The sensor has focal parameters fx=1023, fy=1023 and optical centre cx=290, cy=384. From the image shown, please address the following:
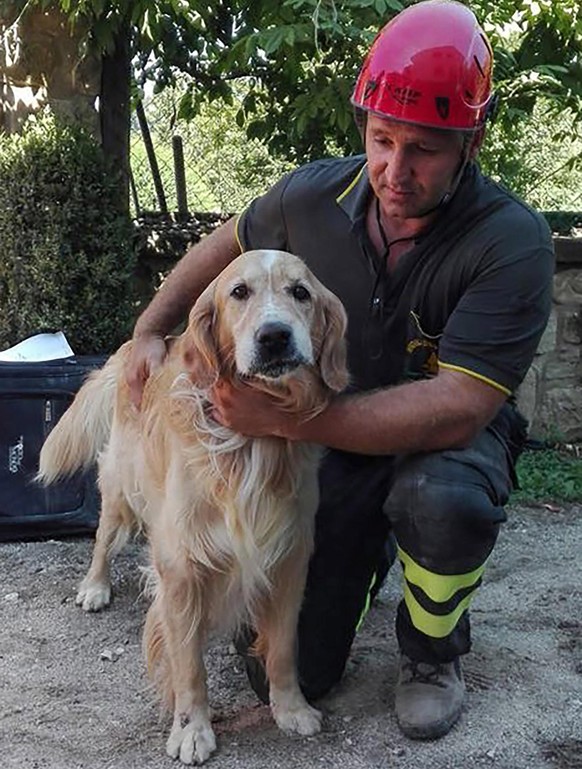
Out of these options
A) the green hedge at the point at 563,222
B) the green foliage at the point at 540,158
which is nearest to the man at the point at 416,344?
the green foliage at the point at 540,158

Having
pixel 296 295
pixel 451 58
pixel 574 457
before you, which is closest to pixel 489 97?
pixel 451 58

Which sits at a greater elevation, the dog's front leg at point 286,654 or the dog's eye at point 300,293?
the dog's eye at point 300,293

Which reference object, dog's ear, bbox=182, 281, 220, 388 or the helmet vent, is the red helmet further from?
dog's ear, bbox=182, 281, 220, 388

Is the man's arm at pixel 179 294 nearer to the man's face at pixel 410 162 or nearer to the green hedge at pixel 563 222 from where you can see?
the man's face at pixel 410 162

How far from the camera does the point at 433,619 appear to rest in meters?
2.63

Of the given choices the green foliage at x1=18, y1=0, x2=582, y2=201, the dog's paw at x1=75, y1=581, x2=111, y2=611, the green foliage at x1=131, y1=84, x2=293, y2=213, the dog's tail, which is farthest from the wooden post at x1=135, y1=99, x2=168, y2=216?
the dog's paw at x1=75, y1=581, x2=111, y2=611

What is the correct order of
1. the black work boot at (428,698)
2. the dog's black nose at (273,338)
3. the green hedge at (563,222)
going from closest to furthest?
the dog's black nose at (273,338) < the black work boot at (428,698) < the green hedge at (563,222)

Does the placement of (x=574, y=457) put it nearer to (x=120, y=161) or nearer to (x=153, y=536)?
(x=120, y=161)

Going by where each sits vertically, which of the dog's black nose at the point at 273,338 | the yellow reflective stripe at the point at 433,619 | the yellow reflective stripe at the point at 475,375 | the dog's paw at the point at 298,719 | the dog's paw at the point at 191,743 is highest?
the dog's black nose at the point at 273,338

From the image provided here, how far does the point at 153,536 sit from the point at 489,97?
1.39 m

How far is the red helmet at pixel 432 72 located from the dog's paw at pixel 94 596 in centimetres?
191

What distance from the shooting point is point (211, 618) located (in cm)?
266

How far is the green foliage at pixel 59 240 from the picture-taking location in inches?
190

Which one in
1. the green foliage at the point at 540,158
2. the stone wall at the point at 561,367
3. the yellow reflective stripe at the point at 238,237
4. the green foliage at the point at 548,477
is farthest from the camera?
the green foliage at the point at 540,158
